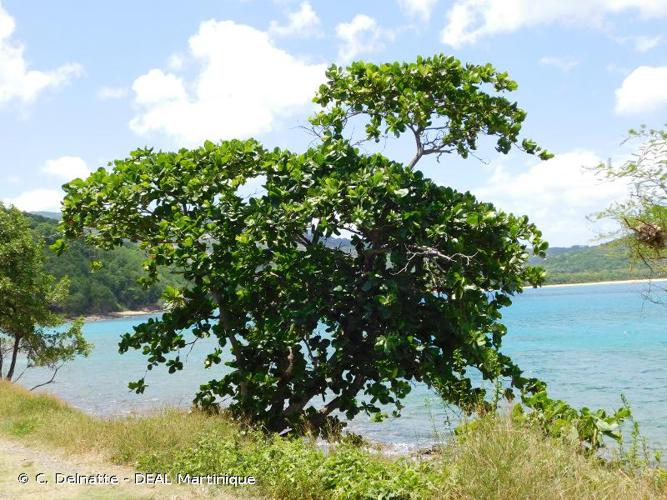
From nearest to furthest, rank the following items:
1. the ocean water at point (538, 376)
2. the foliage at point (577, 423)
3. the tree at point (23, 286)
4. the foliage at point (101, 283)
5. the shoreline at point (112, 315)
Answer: the foliage at point (577, 423), the tree at point (23, 286), the ocean water at point (538, 376), the foliage at point (101, 283), the shoreline at point (112, 315)

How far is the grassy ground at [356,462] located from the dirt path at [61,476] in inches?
9.8

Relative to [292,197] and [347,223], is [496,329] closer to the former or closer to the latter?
[347,223]

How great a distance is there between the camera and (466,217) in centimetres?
907

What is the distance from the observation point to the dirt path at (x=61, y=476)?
7.43 m

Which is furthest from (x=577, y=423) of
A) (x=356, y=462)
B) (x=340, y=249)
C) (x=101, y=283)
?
(x=101, y=283)

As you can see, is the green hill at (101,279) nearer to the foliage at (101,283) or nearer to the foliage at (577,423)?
the foliage at (101,283)

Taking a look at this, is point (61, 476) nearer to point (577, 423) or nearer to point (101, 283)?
point (577, 423)

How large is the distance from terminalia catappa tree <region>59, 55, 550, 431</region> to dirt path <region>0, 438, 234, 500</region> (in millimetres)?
2039

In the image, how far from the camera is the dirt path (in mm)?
7426

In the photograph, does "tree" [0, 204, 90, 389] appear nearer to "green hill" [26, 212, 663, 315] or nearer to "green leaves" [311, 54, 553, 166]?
"green leaves" [311, 54, 553, 166]

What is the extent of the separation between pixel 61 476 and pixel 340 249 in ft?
17.6

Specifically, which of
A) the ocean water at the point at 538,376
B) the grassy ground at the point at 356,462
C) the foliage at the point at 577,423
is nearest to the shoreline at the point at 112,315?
the ocean water at the point at 538,376

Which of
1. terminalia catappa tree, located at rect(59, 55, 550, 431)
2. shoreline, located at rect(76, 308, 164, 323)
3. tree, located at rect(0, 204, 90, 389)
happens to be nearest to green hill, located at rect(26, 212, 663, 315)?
shoreline, located at rect(76, 308, 164, 323)

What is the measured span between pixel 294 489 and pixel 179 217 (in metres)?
4.72
